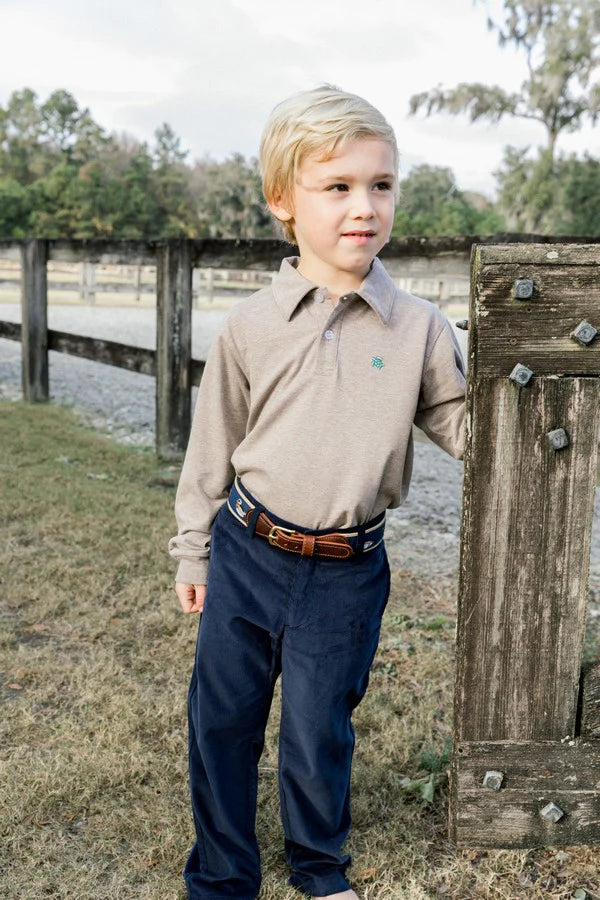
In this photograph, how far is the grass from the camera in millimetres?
2182

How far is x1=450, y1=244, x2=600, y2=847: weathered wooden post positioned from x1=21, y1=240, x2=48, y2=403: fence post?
678 centimetres

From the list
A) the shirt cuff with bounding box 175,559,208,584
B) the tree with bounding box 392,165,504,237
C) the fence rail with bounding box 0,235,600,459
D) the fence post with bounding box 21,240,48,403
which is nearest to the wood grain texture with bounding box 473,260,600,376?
the shirt cuff with bounding box 175,559,208,584

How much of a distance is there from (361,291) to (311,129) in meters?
0.31

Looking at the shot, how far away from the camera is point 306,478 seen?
1859mm

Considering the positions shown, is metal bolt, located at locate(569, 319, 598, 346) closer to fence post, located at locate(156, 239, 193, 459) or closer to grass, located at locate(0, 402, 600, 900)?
grass, located at locate(0, 402, 600, 900)

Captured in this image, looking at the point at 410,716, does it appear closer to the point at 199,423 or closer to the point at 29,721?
the point at 29,721

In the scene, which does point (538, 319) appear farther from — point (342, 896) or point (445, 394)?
point (342, 896)

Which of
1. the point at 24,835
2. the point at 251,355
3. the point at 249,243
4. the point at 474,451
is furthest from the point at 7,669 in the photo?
the point at 249,243

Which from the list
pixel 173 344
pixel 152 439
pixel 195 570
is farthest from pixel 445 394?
pixel 152 439

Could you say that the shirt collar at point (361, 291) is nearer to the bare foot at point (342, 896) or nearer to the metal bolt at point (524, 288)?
the metal bolt at point (524, 288)

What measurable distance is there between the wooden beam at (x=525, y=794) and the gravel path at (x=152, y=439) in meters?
2.02

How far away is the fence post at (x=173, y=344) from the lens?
233 inches

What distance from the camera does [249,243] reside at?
5684mm

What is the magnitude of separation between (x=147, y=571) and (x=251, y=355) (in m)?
2.32
